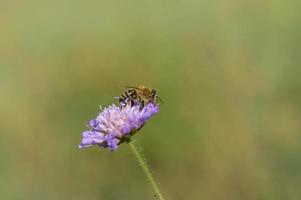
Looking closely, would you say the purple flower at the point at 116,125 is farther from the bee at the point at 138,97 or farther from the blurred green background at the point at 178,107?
the blurred green background at the point at 178,107

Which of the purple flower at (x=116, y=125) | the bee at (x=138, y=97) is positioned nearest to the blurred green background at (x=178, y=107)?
the bee at (x=138, y=97)

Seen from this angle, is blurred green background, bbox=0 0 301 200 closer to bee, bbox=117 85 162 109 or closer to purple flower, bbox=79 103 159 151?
bee, bbox=117 85 162 109

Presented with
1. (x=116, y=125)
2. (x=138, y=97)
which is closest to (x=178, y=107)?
(x=138, y=97)

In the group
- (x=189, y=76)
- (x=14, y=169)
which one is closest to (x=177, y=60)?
(x=189, y=76)

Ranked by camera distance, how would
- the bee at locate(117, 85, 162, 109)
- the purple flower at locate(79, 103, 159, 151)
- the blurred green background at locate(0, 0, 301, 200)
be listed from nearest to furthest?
1. the purple flower at locate(79, 103, 159, 151)
2. the bee at locate(117, 85, 162, 109)
3. the blurred green background at locate(0, 0, 301, 200)

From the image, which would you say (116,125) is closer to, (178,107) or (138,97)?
(138,97)

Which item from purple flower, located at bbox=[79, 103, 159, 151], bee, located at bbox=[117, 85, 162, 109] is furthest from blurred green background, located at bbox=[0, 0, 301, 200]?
purple flower, located at bbox=[79, 103, 159, 151]
